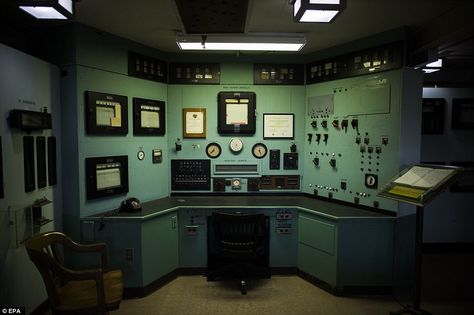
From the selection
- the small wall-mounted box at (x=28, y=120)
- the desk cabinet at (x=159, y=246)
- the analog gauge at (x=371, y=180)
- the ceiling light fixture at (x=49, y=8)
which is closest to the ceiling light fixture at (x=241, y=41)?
the ceiling light fixture at (x=49, y=8)

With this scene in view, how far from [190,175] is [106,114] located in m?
1.24

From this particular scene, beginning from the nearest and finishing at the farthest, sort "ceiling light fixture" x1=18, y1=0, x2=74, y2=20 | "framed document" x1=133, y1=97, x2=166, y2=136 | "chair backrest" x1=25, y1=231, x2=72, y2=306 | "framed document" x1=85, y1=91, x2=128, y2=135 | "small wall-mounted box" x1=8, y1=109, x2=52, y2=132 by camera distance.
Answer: "ceiling light fixture" x1=18, y1=0, x2=74, y2=20 < "chair backrest" x1=25, y1=231, x2=72, y2=306 < "small wall-mounted box" x1=8, y1=109, x2=52, y2=132 < "framed document" x1=85, y1=91, x2=128, y2=135 < "framed document" x1=133, y1=97, x2=166, y2=136

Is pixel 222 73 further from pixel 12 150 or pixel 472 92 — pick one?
pixel 472 92

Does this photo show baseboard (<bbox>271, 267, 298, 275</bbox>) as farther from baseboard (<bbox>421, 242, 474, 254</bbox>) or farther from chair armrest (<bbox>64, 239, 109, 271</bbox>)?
baseboard (<bbox>421, 242, 474, 254</bbox>)

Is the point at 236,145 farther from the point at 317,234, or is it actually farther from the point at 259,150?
the point at 317,234

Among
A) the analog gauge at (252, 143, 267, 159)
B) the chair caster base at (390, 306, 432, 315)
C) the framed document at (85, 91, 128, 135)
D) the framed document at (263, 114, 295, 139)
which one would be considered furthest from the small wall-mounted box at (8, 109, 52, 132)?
the chair caster base at (390, 306, 432, 315)

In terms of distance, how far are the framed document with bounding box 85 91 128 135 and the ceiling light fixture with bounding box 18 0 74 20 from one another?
92cm

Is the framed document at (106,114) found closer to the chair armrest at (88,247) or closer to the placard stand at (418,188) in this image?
the chair armrest at (88,247)

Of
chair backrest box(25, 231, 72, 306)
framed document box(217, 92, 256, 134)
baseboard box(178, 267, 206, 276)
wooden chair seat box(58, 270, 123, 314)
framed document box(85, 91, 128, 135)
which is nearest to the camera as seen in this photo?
chair backrest box(25, 231, 72, 306)

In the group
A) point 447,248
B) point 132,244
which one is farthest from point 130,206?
point 447,248

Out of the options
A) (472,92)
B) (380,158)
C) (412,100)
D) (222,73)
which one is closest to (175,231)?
(222,73)

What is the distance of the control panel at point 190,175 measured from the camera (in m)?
3.75

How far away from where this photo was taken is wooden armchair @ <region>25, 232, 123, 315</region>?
1.98 m

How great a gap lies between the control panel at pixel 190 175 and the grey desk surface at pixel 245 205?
0.45 feet
